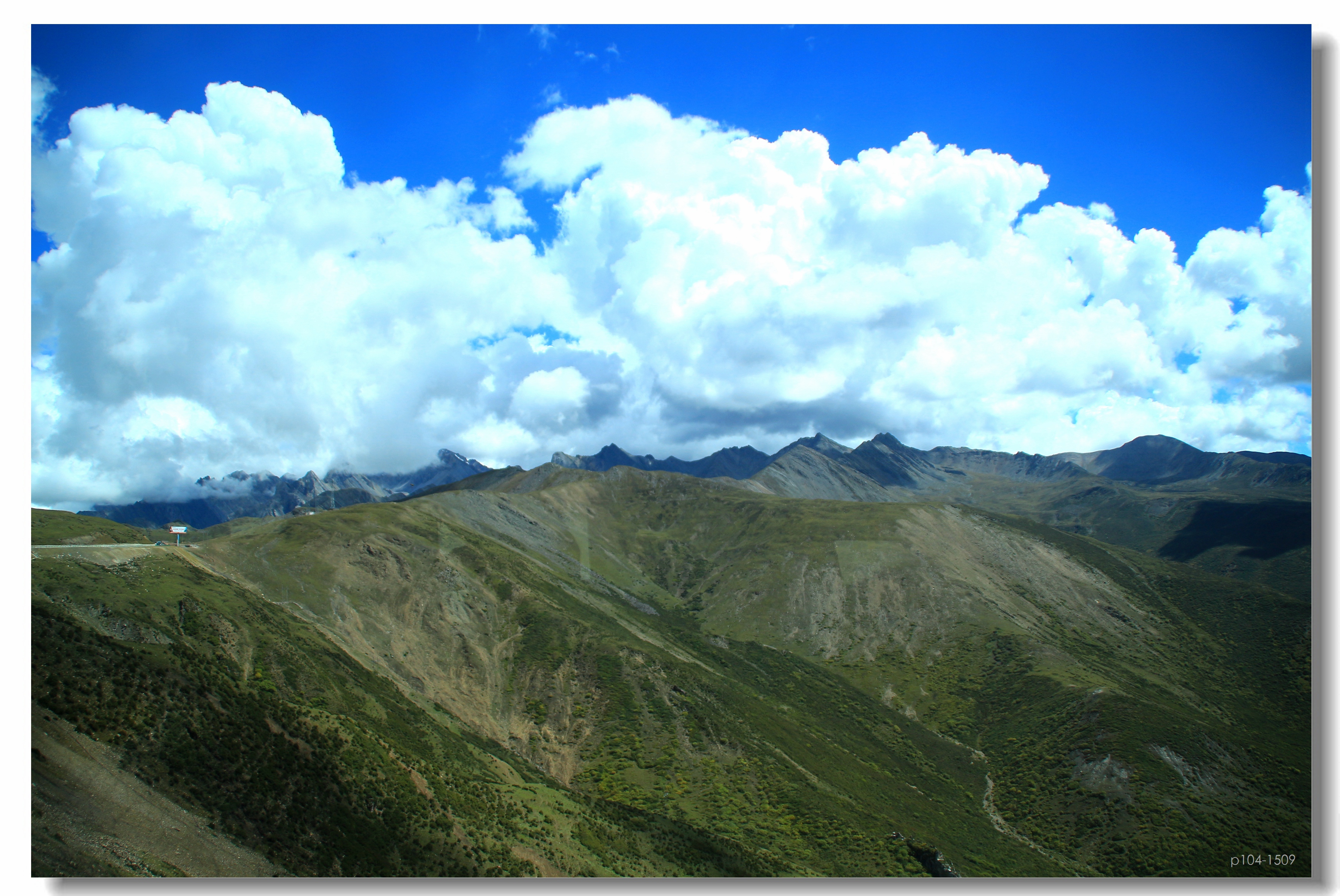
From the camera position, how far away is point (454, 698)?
2323 inches

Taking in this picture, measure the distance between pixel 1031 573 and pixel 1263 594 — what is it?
50.2 meters

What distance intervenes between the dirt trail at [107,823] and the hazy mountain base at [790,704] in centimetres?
279

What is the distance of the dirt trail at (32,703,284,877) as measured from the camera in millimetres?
21188

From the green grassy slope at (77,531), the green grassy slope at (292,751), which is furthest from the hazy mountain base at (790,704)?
the green grassy slope at (77,531)

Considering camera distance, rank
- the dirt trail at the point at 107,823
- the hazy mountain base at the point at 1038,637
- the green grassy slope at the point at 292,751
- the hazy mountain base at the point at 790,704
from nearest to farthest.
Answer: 1. the dirt trail at the point at 107,823
2. the green grassy slope at the point at 292,751
3. the hazy mountain base at the point at 790,704
4. the hazy mountain base at the point at 1038,637

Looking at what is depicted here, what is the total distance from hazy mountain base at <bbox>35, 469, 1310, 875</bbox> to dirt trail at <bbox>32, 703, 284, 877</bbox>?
2792 millimetres

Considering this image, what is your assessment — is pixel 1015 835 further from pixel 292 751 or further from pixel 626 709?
pixel 292 751

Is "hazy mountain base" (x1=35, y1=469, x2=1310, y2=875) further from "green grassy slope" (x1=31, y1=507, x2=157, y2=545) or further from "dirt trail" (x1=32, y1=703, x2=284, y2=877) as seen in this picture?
"green grassy slope" (x1=31, y1=507, x2=157, y2=545)

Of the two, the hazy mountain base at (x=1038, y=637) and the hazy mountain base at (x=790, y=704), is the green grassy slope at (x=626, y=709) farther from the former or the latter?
the hazy mountain base at (x=1038, y=637)

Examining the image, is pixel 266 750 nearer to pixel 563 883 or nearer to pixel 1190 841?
pixel 563 883

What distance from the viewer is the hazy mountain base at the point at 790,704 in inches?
2005

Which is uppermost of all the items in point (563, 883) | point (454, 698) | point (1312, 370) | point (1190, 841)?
point (1312, 370)

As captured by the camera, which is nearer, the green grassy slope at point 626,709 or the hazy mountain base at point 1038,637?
the green grassy slope at point 626,709

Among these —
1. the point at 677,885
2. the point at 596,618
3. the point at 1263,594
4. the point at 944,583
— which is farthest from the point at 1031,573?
the point at 677,885
